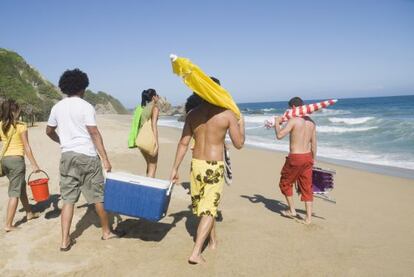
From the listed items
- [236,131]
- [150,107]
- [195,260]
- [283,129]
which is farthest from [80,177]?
[283,129]

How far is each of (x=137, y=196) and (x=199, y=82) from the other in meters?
1.39

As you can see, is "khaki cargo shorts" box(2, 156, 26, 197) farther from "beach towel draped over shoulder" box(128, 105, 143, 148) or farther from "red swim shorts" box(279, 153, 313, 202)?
"red swim shorts" box(279, 153, 313, 202)

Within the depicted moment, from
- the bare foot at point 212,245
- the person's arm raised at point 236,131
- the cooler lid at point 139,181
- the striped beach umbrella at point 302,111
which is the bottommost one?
the bare foot at point 212,245

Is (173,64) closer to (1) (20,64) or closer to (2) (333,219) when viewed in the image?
(2) (333,219)

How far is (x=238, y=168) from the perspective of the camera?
395 inches

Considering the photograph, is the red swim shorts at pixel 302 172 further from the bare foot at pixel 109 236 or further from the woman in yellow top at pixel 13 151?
the woman in yellow top at pixel 13 151

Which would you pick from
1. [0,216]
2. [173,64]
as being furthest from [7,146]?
[173,64]

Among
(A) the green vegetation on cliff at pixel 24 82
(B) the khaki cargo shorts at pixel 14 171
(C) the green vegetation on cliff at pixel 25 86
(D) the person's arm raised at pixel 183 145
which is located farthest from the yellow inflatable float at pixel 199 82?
(A) the green vegetation on cliff at pixel 24 82

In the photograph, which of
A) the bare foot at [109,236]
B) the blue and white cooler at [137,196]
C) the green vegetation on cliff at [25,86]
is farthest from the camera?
the green vegetation on cliff at [25,86]

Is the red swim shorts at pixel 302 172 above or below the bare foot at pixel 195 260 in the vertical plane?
above

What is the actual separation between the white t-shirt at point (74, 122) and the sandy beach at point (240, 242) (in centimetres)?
119

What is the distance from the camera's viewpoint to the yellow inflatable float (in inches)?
144

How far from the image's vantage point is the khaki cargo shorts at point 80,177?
4082mm

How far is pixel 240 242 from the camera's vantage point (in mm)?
4539
